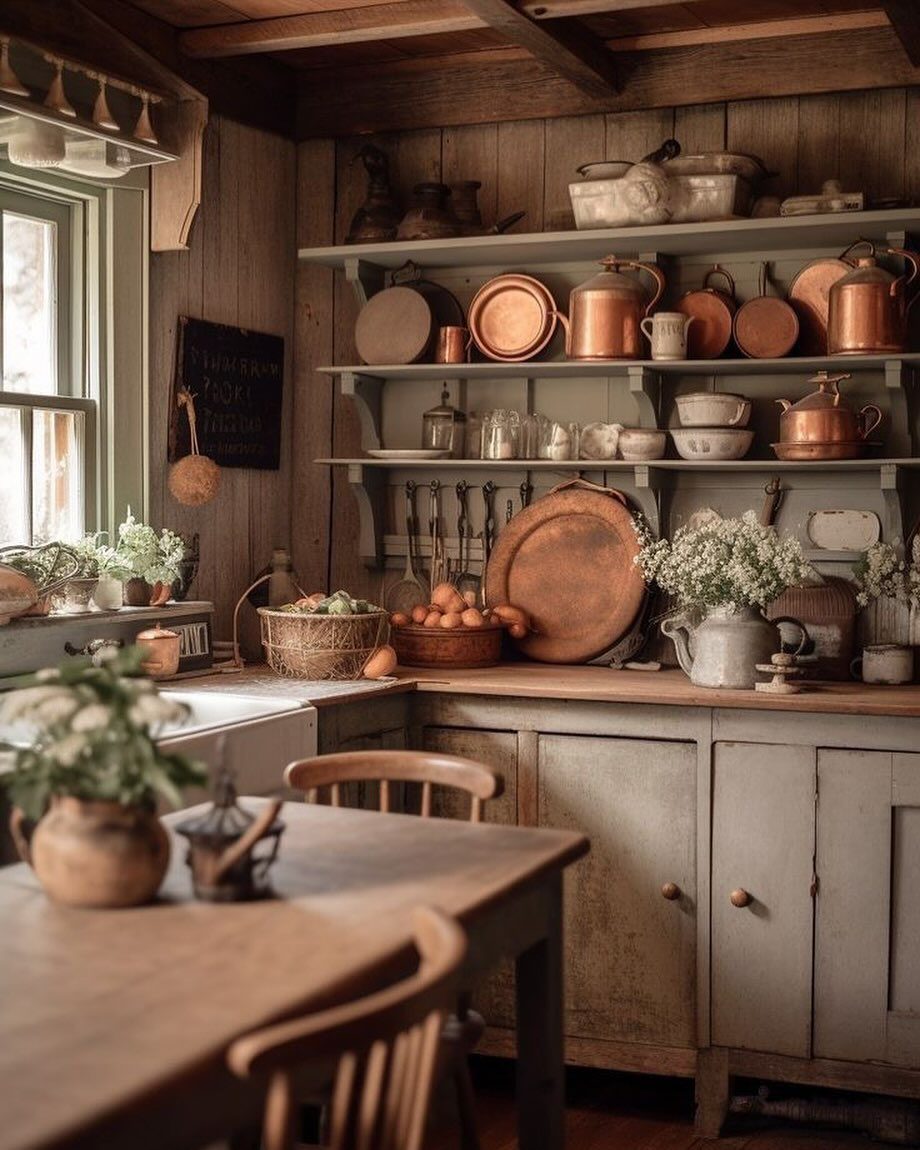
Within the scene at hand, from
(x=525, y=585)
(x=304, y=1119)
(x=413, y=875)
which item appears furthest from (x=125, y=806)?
(x=525, y=585)

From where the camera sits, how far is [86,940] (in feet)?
6.15

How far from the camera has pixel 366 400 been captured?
4.55m

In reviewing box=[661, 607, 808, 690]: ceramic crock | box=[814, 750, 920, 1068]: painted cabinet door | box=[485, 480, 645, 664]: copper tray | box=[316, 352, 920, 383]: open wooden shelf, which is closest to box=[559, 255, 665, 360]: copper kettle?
box=[316, 352, 920, 383]: open wooden shelf

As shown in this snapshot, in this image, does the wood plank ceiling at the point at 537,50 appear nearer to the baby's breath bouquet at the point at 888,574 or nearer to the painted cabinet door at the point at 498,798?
the baby's breath bouquet at the point at 888,574

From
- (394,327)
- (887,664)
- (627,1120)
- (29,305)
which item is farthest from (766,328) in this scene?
(627,1120)

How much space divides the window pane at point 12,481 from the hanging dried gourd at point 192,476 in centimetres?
48

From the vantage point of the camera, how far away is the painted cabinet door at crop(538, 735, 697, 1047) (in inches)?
146

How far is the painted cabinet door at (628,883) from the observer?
372cm

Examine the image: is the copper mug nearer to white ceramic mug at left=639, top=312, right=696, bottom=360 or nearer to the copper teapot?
white ceramic mug at left=639, top=312, right=696, bottom=360

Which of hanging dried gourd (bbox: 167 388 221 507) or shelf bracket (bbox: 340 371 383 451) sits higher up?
shelf bracket (bbox: 340 371 383 451)

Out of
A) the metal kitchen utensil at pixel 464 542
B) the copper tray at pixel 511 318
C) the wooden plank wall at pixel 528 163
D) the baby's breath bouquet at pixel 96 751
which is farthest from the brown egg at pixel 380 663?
the baby's breath bouquet at pixel 96 751

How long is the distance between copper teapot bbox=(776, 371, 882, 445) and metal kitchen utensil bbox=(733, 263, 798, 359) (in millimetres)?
141

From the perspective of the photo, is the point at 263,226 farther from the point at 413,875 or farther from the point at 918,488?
the point at 413,875

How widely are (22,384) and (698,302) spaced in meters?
1.83
